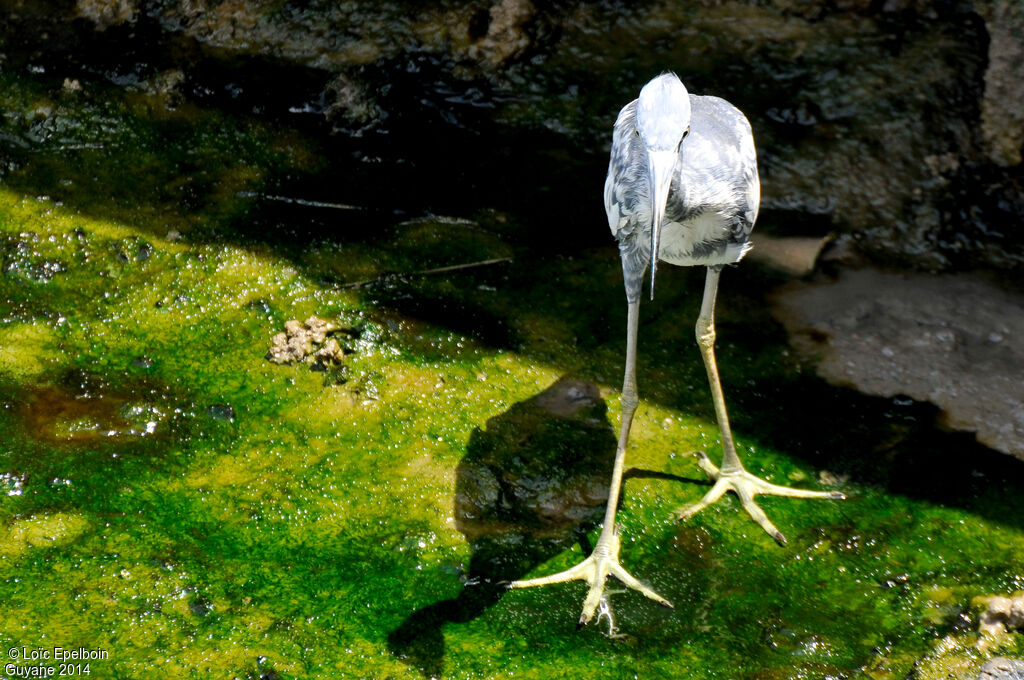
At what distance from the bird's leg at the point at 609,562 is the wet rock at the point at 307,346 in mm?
1155

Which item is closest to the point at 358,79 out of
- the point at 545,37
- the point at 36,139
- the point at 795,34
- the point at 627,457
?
the point at 545,37

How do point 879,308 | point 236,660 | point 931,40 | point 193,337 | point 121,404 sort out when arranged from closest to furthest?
point 236,660, point 121,404, point 193,337, point 879,308, point 931,40

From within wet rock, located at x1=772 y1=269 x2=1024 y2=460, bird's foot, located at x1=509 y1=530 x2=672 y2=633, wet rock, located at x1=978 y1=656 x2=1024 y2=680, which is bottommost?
bird's foot, located at x1=509 y1=530 x2=672 y2=633

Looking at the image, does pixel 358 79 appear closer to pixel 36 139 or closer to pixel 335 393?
pixel 36 139

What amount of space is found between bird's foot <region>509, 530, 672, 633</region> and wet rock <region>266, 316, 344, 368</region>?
3.90ft

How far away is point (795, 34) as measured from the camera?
508 centimetres

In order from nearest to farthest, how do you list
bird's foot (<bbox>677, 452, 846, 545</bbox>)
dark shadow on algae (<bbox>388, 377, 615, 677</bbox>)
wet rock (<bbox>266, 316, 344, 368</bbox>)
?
dark shadow on algae (<bbox>388, 377, 615, 677</bbox>), bird's foot (<bbox>677, 452, 846, 545</bbox>), wet rock (<bbox>266, 316, 344, 368</bbox>)

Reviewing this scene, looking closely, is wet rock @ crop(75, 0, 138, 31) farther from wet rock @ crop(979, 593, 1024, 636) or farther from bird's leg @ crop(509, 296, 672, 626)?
wet rock @ crop(979, 593, 1024, 636)

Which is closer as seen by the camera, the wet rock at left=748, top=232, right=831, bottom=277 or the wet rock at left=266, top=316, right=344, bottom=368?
the wet rock at left=266, top=316, right=344, bottom=368

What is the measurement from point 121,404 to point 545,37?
10.4 feet

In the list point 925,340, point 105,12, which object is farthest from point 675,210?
point 105,12

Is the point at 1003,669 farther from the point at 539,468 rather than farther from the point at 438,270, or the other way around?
the point at 438,270

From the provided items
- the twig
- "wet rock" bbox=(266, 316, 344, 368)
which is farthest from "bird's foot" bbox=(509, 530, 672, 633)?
the twig

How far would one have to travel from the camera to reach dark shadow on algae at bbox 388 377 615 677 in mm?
2875
